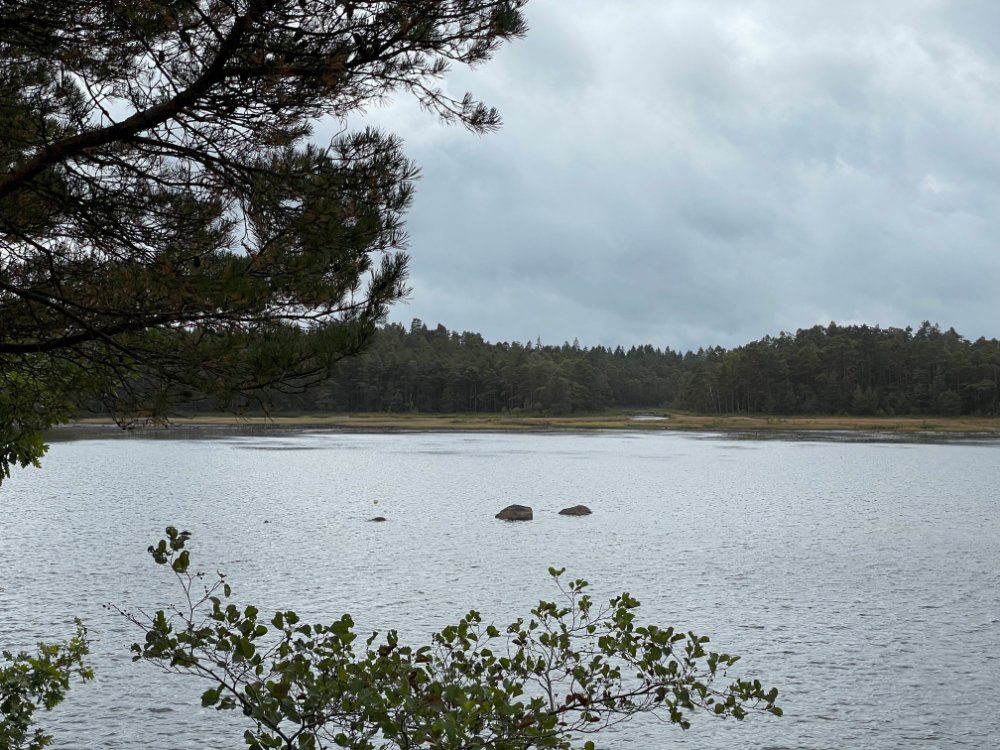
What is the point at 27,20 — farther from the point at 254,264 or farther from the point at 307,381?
the point at 307,381

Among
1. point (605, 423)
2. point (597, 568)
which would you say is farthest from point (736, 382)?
point (597, 568)

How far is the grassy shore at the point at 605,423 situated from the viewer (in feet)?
391

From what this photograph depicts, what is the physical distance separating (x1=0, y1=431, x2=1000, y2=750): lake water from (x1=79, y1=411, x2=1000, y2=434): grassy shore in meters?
72.7

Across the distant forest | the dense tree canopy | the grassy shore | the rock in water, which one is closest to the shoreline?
the grassy shore

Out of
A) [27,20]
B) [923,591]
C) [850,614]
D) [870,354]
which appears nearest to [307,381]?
[27,20]

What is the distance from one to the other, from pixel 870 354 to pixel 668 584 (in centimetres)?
14721

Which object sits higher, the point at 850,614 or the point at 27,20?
the point at 27,20

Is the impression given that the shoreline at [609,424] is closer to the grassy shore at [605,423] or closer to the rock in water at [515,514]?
the grassy shore at [605,423]

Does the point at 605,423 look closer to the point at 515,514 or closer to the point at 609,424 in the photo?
the point at 609,424

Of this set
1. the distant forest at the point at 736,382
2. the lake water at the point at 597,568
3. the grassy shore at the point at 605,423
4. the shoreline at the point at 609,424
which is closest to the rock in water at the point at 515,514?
the lake water at the point at 597,568

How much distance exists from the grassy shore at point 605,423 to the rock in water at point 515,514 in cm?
8668

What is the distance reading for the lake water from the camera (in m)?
12.2

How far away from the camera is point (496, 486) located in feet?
141

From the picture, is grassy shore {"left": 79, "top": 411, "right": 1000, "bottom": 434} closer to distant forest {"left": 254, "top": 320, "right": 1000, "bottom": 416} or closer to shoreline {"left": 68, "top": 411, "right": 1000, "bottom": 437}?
shoreline {"left": 68, "top": 411, "right": 1000, "bottom": 437}
